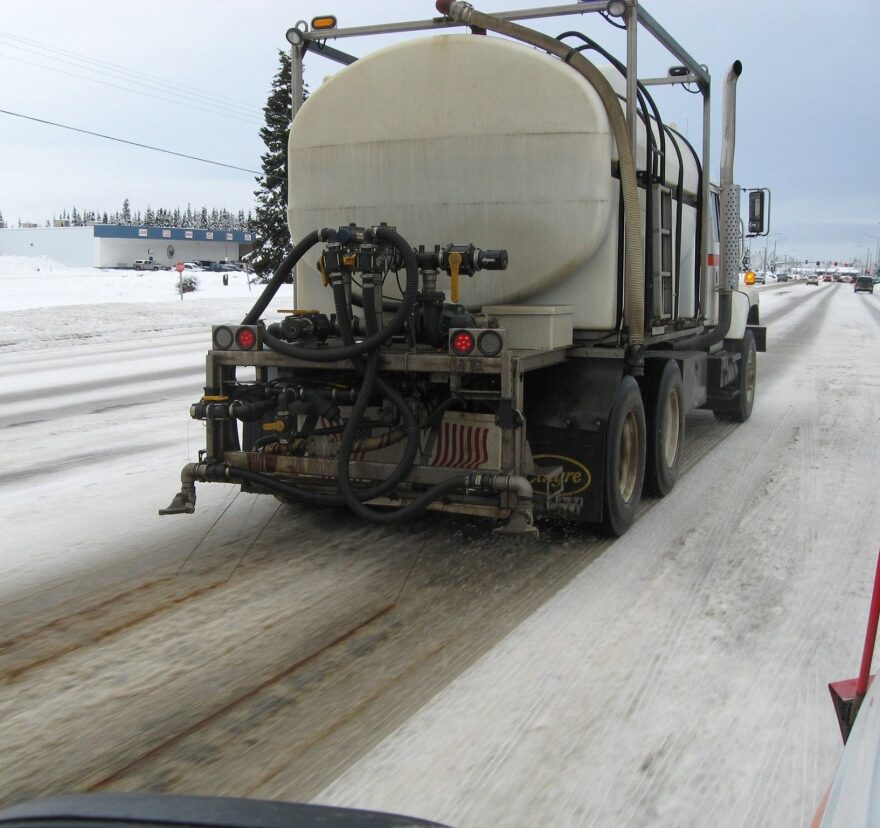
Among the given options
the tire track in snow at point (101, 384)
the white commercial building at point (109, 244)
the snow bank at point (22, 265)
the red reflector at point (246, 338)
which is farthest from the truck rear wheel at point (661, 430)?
the white commercial building at point (109, 244)

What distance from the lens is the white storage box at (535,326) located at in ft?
18.8

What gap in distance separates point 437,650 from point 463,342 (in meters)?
1.72

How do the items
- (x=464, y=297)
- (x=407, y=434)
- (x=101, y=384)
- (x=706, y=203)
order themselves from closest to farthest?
1. (x=407, y=434)
2. (x=464, y=297)
3. (x=706, y=203)
4. (x=101, y=384)

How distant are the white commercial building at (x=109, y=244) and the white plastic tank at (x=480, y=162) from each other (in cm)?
11593

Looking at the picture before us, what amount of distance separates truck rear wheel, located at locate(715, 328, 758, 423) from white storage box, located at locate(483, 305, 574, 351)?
18.5ft

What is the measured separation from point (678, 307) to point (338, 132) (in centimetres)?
347

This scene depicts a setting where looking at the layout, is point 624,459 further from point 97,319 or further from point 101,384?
point 97,319

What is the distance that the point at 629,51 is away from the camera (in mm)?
6113

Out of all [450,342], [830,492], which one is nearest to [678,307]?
[830,492]

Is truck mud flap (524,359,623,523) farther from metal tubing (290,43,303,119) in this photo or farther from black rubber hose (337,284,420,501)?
metal tubing (290,43,303,119)

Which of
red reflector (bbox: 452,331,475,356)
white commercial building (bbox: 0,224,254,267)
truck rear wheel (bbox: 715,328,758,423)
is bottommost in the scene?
truck rear wheel (bbox: 715,328,758,423)

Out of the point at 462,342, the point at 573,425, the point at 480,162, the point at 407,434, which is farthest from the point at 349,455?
the point at 480,162

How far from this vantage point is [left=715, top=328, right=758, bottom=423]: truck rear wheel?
36.3 ft

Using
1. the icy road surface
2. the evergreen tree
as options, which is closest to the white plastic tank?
the icy road surface
